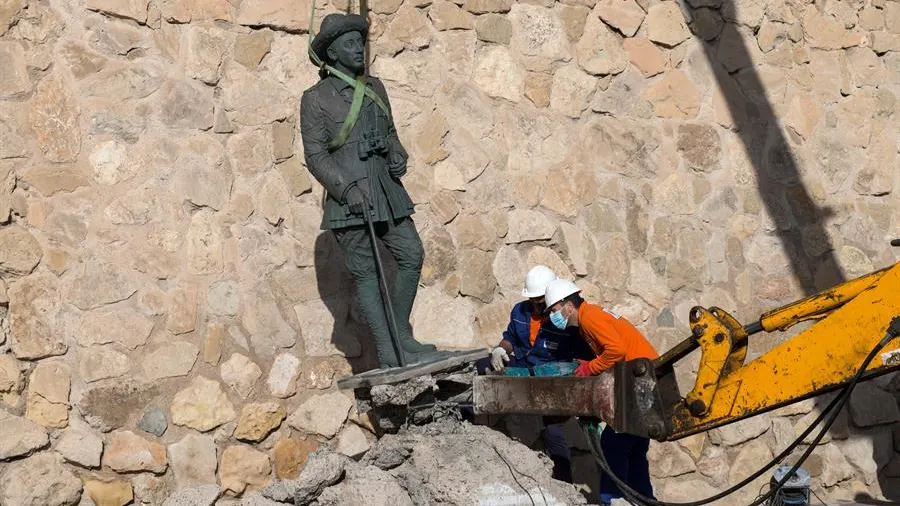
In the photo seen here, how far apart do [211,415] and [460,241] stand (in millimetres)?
1656

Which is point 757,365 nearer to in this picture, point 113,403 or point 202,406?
point 202,406

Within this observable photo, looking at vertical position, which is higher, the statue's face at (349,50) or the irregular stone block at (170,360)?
the statue's face at (349,50)

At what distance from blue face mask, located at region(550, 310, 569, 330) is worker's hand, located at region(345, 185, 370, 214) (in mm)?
1145

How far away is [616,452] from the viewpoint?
681cm

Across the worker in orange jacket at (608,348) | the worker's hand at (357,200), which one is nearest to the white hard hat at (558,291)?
the worker in orange jacket at (608,348)

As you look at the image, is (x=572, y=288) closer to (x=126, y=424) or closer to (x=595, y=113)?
(x=595, y=113)

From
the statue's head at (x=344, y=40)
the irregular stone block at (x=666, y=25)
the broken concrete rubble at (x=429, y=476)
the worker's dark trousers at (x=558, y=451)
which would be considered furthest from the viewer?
the irregular stone block at (x=666, y=25)

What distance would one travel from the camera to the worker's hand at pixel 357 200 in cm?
619

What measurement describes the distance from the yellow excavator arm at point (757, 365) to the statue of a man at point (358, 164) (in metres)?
1.12

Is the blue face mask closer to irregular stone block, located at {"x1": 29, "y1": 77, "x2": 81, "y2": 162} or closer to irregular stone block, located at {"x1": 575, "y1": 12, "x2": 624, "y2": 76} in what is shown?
irregular stone block, located at {"x1": 575, "y1": 12, "x2": 624, "y2": 76}

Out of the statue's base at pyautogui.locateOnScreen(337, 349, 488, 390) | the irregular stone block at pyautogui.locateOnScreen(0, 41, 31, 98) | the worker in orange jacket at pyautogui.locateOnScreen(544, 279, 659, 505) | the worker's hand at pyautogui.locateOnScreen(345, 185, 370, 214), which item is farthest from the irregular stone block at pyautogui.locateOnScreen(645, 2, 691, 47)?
the irregular stone block at pyautogui.locateOnScreen(0, 41, 31, 98)

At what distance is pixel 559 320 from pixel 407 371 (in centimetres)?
96

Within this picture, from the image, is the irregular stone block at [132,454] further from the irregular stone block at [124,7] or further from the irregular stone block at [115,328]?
the irregular stone block at [124,7]

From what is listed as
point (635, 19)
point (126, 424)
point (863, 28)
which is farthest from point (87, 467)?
point (863, 28)
